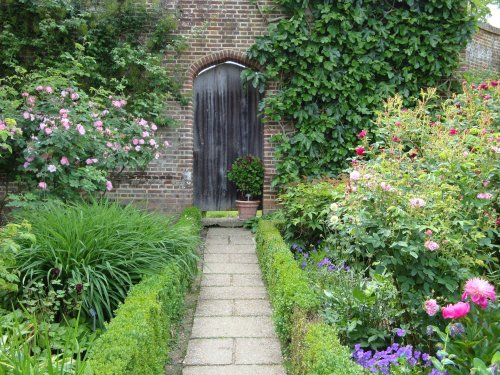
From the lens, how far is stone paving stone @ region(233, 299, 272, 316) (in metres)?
4.16

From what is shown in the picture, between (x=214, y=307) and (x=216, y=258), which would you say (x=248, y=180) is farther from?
(x=214, y=307)

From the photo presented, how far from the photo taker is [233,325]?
3.88 meters

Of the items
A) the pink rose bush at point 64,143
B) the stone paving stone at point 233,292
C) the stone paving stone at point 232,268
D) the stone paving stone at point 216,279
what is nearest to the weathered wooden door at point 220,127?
the pink rose bush at point 64,143

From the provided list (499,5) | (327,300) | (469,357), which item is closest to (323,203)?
(327,300)

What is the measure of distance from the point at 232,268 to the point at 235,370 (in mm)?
2354

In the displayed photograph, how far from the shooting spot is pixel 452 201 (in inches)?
132

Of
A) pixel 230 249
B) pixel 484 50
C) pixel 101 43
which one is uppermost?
pixel 484 50

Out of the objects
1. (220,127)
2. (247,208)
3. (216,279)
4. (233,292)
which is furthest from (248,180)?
(233,292)

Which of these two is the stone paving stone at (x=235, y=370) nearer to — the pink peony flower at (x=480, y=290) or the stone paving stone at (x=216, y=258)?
the pink peony flower at (x=480, y=290)

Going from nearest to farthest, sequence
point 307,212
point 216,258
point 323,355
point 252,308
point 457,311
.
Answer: point 457,311, point 323,355, point 252,308, point 307,212, point 216,258

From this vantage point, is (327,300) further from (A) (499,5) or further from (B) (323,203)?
(A) (499,5)

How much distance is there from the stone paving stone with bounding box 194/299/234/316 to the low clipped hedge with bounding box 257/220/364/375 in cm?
38

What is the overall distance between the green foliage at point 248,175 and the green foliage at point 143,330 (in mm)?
3891

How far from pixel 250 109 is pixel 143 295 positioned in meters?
5.48
